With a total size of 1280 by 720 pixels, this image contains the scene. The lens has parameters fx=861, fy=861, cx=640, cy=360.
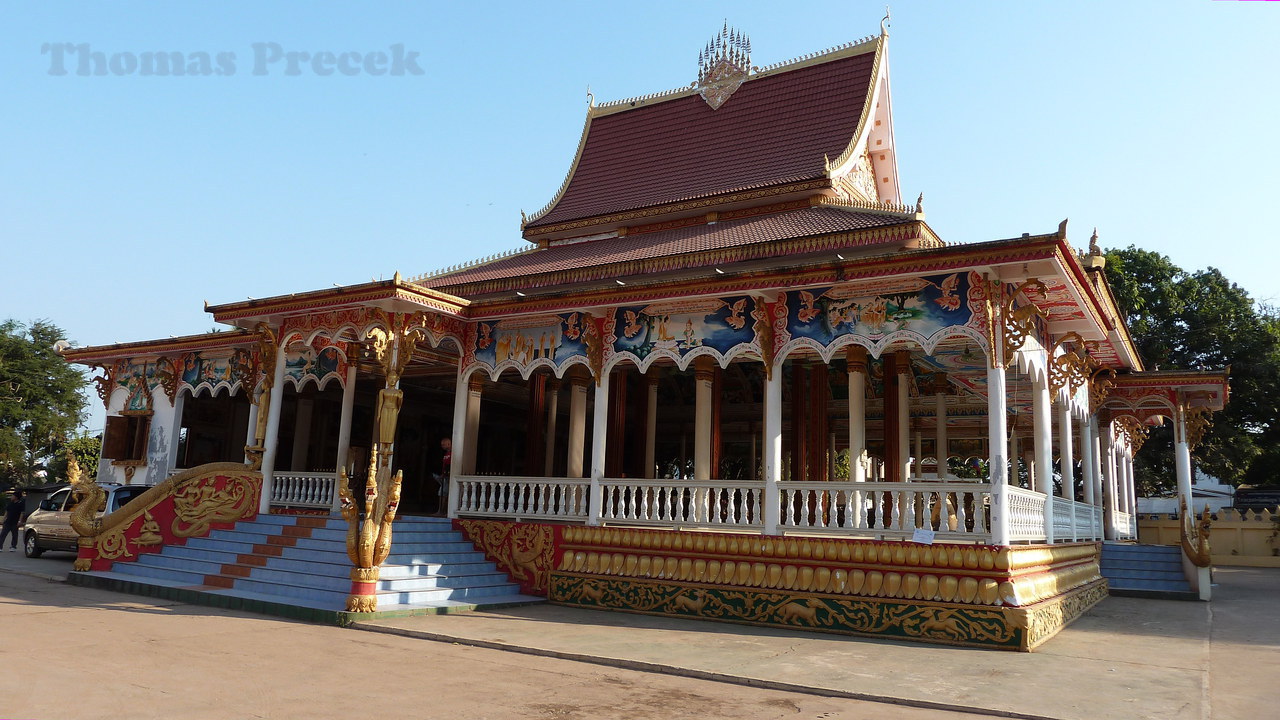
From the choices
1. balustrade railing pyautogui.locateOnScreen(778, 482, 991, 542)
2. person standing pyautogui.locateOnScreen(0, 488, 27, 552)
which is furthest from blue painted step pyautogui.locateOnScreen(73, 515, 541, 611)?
person standing pyautogui.locateOnScreen(0, 488, 27, 552)

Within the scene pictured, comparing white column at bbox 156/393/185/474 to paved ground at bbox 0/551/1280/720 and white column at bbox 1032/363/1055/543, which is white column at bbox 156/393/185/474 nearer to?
paved ground at bbox 0/551/1280/720

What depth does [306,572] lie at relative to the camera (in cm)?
1074

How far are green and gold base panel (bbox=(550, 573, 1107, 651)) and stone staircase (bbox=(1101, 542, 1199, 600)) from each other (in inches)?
138

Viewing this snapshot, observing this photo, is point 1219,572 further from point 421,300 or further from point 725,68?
point 421,300

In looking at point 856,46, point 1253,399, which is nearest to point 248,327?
point 856,46

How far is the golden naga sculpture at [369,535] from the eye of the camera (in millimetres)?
9453

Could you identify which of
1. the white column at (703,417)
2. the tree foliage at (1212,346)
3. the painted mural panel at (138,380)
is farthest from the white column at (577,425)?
the tree foliage at (1212,346)

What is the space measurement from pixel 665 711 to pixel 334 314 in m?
8.59

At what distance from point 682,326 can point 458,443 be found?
397 cm

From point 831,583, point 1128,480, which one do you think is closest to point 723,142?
point 831,583

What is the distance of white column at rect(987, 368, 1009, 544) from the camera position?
8742 millimetres

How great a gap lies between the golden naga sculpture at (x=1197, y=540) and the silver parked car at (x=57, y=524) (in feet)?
58.1

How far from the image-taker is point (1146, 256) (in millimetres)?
33625

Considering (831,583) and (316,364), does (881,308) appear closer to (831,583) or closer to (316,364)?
(831,583)
